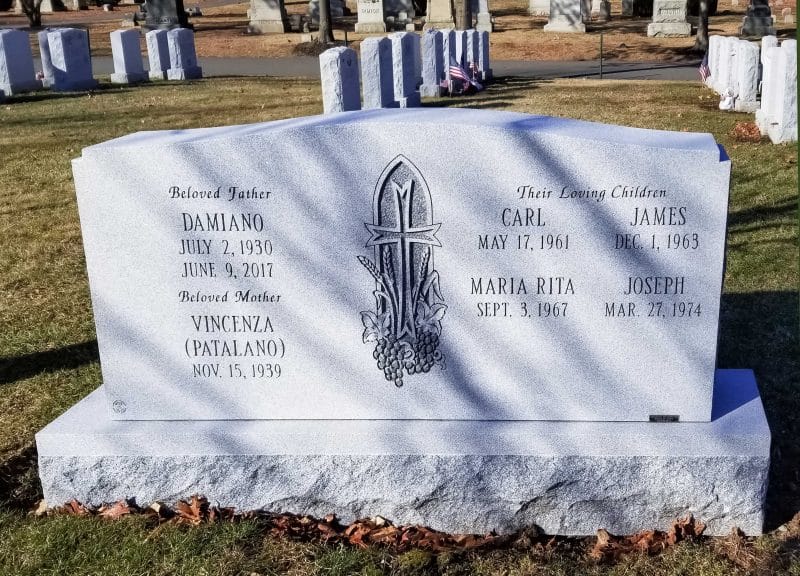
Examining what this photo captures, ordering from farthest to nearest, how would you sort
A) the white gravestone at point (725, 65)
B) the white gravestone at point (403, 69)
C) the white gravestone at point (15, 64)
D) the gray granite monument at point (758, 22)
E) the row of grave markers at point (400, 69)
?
1. the gray granite monument at point (758, 22)
2. the white gravestone at point (15, 64)
3. the white gravestone at point (403, 69)
4. the white gravestone at point (725, 65)
5. the row of grave markers at point (400, 69)

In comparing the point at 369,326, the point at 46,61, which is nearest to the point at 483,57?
the point at 46,61

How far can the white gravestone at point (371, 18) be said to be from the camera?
29688mm

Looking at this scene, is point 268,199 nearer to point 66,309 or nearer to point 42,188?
point 66,309

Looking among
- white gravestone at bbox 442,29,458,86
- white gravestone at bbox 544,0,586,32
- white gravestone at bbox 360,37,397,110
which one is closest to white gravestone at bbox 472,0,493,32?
white gravestone at bbox 544,0,586,32

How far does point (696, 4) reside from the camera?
34000 mm

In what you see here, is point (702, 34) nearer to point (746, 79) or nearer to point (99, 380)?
point (746, 79)

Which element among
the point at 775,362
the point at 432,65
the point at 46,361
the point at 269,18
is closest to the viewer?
the point at 775,362

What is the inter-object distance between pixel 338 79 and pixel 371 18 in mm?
18342

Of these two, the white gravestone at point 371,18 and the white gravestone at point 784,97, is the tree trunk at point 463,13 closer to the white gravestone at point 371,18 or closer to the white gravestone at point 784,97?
the white gravestone at point 371,18

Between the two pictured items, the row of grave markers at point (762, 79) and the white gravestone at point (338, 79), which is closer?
the row of grave markers at point (762, 79)

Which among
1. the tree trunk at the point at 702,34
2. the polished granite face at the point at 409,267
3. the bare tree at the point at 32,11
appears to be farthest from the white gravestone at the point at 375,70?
the bare tree at the point at 32,11

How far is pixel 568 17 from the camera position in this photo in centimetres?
2831

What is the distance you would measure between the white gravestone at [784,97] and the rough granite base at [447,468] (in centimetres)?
735

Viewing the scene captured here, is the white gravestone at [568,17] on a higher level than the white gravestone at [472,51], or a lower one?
higher
